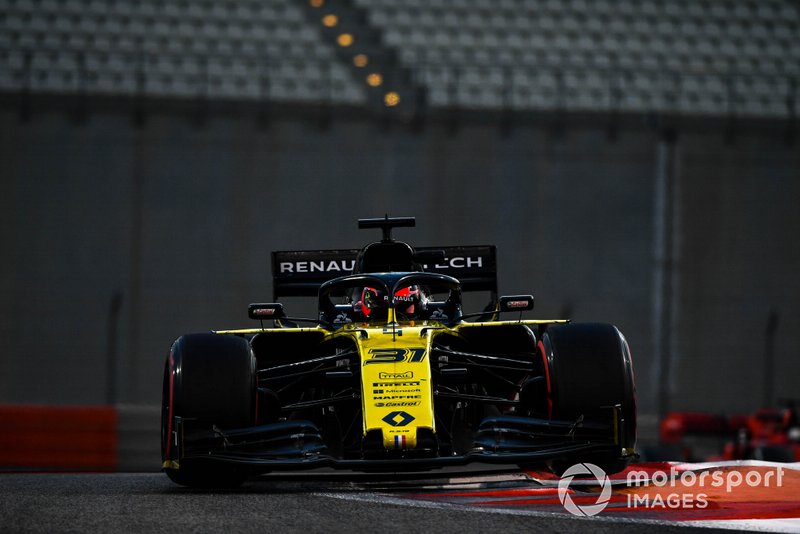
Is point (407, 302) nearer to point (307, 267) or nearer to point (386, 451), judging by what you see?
point (386, 451)

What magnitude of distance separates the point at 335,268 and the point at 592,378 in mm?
3430

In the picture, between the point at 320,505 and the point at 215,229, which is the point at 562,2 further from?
the point at 320,505

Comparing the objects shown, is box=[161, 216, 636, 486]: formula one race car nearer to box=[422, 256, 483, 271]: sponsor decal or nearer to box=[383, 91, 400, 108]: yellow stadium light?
box=[422, 256, 483, 271]: sponsor decal

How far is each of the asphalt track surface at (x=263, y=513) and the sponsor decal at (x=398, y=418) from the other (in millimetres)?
351

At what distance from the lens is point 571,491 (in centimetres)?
630

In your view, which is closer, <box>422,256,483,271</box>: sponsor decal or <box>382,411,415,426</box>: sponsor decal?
<box>382,411,415,426</box>: sponsor decal

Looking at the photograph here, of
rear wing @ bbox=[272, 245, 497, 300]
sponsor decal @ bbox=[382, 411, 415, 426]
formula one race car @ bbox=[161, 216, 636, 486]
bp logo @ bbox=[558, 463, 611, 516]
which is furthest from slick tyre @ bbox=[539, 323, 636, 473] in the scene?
rear wing @ bbox=[272, 245, 497, 300]

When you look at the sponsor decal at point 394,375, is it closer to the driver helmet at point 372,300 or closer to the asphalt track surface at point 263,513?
the asphalt track surface at point 263,513

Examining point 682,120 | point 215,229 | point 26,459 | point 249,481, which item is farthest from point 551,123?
point 249,481

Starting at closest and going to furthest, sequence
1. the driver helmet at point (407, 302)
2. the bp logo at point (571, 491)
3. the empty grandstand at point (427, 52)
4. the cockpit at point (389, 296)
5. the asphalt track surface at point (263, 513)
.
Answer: the asphalt track surface at point (263, 513), the bp logo at point (571, 491), the cockpit at point (389, 296), the driver helmet at point (407, 302), the empty grandstand at point (427, 52)

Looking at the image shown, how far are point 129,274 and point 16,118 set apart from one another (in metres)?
2.82

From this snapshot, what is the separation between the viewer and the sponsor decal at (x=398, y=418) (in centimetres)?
631

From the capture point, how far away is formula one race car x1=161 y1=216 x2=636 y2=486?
6.35 m

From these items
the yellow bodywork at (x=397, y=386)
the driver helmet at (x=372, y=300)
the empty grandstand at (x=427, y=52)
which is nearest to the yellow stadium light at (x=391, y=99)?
the empty grandstand at (x=427, y=52)
